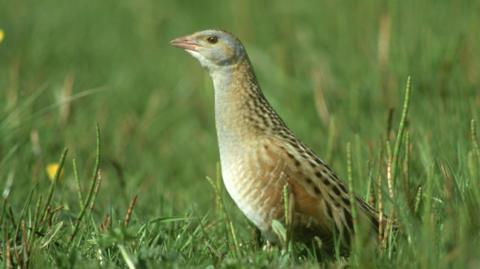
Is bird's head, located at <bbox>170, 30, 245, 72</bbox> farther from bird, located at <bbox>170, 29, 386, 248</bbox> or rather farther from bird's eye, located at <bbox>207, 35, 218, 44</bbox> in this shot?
bird, located at <bbox>170, 29, 386, 248</bbox>

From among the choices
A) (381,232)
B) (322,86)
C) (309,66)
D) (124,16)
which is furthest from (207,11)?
(381,232)

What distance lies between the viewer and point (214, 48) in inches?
189

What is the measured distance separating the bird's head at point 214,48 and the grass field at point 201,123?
616 millimetres

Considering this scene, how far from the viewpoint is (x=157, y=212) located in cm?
507

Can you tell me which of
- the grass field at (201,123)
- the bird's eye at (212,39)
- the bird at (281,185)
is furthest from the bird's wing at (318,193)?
the bird's eye at (212,39)

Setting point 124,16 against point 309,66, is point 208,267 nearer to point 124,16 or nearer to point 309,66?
point 309,66

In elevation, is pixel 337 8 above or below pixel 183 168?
above

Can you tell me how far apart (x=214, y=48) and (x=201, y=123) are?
9.90 ft

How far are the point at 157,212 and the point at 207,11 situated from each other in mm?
5631

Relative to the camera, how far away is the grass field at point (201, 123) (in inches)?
153

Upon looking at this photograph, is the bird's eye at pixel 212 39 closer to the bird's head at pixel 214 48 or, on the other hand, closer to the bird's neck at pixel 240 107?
the bird's head at pixel 214 48

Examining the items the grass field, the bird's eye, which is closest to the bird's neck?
the bird's eye

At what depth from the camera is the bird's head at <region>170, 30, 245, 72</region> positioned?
15.6 feet

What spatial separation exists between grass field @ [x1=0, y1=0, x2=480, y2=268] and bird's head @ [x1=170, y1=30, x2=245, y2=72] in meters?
0.62
